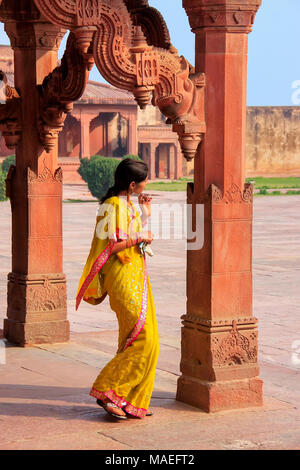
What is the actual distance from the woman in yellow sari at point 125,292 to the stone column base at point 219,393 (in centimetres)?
36

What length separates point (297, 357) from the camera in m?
7.48

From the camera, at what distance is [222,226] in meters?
5.85

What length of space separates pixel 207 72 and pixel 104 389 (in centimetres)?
204

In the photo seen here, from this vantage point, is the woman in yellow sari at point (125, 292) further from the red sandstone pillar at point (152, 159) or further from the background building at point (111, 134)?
the red sandstone pillar at point (152, 159)

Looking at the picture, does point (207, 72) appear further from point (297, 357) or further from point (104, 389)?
point (297, 357)

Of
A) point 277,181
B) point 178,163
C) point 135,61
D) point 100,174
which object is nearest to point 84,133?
point 178,163

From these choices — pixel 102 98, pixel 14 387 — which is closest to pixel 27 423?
pixel 14 387

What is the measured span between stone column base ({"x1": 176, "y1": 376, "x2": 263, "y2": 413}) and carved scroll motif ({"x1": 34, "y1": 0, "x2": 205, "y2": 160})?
1432mm

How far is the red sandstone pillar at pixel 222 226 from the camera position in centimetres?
576

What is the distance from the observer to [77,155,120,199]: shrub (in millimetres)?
29281

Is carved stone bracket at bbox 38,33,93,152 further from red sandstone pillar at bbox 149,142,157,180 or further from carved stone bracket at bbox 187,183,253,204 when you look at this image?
red sandstone pillar at bbox 149,142,157,180

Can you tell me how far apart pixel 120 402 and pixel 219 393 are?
0.65 m

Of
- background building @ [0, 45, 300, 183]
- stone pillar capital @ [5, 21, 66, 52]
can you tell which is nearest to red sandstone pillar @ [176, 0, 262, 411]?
stone pillar capital @ [5, 21, 66, 52]

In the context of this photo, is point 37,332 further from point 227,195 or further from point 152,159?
point 152,159
